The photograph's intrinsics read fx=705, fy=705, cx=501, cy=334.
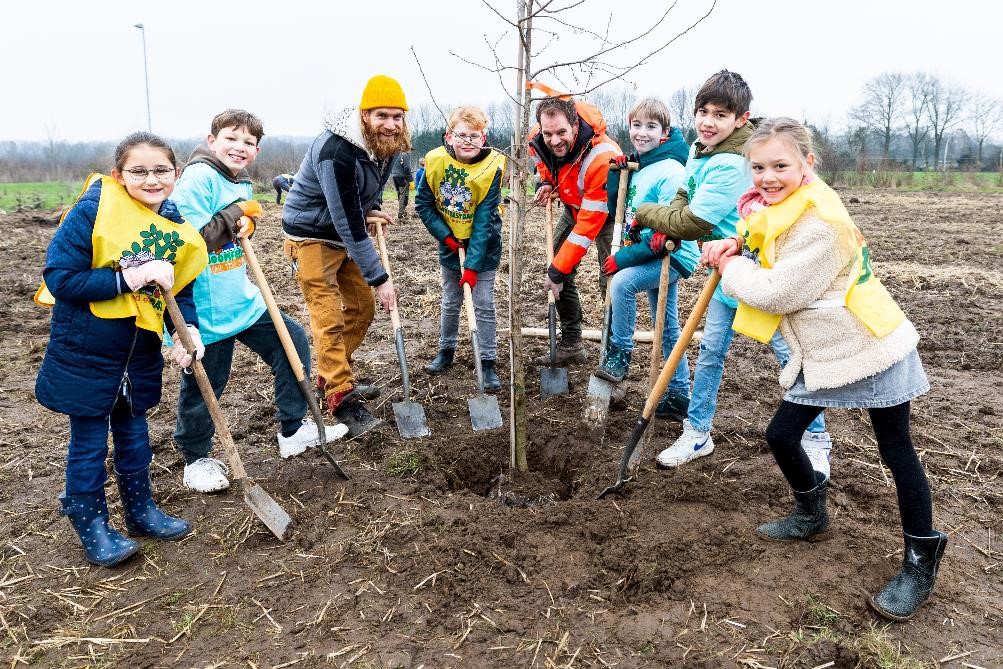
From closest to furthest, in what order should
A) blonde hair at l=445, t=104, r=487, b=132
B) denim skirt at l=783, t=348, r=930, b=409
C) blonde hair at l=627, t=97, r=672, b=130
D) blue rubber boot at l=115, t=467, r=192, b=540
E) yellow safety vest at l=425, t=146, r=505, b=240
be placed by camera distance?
1. denim skirt at l=783, t=348, r=930, b=409
2. blue rubber boot at l=115, t=467, r=192, b=540
3. blonde hair at l=627, t=97, r=672, b=130
4. blonde hair at l=445, t=104, r=487, b=132
5. yellow safety vest at l=425, t=146, r=505, b=240

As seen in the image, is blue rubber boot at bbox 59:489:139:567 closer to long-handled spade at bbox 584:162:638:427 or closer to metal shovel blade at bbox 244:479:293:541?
metal shovel blade at bbox 244:479:293:541

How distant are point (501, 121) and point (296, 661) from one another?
1850 centimetres

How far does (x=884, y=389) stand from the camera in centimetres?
Result: 269

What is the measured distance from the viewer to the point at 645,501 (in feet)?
12.0

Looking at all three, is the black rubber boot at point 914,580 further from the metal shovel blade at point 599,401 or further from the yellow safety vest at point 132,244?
the yellow safety vest at point 132,244

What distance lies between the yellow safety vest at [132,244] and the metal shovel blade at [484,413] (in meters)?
2.08

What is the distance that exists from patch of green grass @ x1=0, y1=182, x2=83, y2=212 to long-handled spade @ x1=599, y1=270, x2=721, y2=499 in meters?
19.2

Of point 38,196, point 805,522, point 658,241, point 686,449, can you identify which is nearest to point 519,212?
point 658,241

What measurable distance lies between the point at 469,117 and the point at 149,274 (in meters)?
2.53

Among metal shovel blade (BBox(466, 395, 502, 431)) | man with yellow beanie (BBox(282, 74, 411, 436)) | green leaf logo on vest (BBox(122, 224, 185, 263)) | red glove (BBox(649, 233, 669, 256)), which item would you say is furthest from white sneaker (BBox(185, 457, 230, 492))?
red glove (BBox(649, 233, 669, 256))

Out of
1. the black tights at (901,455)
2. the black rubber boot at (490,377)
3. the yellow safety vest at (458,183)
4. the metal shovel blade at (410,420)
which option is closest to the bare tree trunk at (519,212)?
the metal shovel blade at (410,420)

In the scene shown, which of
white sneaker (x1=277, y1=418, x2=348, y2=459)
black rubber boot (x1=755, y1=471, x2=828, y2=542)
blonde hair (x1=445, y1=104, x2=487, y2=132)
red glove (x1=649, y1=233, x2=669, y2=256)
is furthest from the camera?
blonde hair (x1=445, y1=104, x2=487, y2=132)

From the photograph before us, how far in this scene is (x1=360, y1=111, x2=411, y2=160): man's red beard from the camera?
424cm

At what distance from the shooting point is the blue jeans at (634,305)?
462 centimetres
